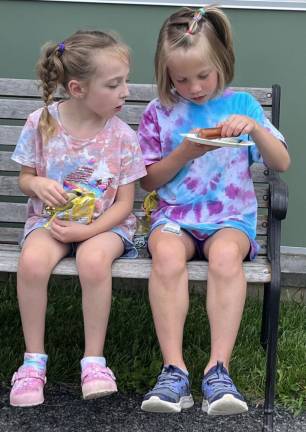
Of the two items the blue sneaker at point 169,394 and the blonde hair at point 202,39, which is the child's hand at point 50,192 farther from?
the blue sneaker at point 169,394

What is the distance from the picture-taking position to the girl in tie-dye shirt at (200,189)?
8.60ft

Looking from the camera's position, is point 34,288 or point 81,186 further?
point 81,186

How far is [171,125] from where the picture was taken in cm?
307

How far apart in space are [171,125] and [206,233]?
0.48 meters

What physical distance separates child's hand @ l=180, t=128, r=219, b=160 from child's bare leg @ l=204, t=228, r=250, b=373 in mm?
403

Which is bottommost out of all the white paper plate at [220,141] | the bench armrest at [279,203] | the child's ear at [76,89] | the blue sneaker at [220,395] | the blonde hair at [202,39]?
the blue sneaker at [220,395]

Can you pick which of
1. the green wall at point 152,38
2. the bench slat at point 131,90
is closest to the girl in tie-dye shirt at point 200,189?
the bench slat at point 131,90

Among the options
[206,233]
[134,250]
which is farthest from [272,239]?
[134,250]

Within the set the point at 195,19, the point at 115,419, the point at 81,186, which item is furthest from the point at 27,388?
the point at 195,19

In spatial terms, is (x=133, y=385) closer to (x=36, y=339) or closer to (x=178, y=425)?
(x=178, y=425)

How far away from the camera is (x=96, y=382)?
101 inches

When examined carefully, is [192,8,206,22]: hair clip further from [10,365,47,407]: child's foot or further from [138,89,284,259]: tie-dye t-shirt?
[10,365,47,407]: child's foot

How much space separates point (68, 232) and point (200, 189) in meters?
0.59

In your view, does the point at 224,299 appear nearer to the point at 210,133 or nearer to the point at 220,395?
the point at 220,395
